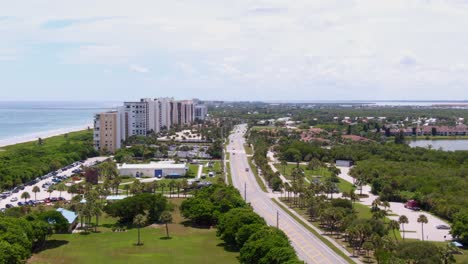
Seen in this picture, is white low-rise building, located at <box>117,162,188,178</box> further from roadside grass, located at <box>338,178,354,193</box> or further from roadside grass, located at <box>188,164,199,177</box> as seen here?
roadside grass, located at <box>338,178,354,193</box>

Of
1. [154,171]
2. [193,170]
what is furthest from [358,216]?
[193,170]

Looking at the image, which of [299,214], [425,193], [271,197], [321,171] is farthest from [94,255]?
[321,171]

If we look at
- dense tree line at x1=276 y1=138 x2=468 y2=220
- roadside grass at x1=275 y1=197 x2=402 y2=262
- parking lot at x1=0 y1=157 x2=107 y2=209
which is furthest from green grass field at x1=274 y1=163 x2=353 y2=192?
parking lot at x1=0 y1=157 x2=107 y2=209

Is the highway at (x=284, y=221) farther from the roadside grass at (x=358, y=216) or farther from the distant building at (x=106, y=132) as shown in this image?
the distant building at (x=106, y=132)

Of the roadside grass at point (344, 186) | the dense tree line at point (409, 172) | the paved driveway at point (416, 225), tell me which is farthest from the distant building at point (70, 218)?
the roadside grass at point (344, 186)

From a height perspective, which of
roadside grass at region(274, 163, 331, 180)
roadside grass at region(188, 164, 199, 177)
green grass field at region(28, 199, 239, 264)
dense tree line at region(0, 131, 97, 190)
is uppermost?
dense tree line at region(0, 131, 97, 190)

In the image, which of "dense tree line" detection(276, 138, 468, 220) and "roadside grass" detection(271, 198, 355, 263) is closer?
"roadside grass" detection(271, 198, 355, 263)

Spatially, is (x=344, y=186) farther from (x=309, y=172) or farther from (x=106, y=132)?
(x=106, y=132)
